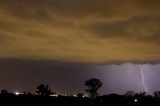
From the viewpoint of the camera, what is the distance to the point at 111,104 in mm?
82500

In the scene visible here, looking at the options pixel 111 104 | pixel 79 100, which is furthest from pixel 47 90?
pixel 111 104

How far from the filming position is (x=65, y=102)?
82.8m

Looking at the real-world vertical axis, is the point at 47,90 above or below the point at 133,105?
above

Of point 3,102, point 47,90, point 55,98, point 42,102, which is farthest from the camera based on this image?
point 47,90

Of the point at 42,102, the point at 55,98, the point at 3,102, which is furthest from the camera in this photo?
the point at 55,98

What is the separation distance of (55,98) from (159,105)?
22.0 meters

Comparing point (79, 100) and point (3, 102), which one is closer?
point (3, 102)

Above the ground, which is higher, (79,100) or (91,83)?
(91,83)

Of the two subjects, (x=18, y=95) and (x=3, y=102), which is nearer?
(x=3, y=102)

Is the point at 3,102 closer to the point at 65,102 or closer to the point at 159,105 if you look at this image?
the point at 65,102

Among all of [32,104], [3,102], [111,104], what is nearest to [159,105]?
[111,104]

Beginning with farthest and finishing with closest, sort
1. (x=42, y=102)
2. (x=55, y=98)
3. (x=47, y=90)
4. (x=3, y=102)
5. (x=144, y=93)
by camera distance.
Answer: (x=144, y=93) → (x=47, y=90) → (x=55, y=98) → (x=42, y=102) → (x=3, y=102)

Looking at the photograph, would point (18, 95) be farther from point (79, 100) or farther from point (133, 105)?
point (133, 105)

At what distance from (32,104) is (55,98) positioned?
34.5 ft
